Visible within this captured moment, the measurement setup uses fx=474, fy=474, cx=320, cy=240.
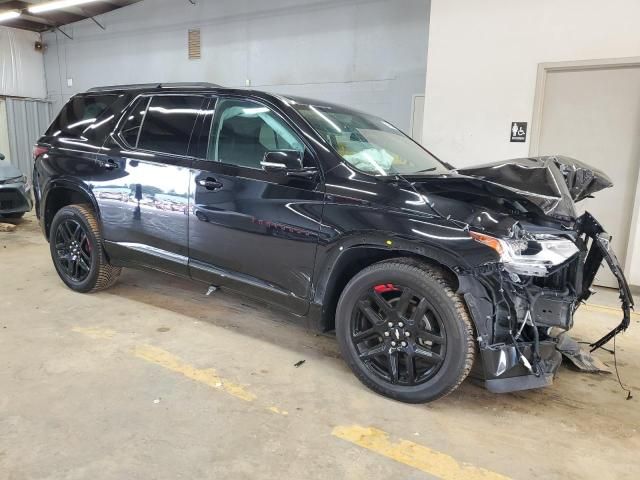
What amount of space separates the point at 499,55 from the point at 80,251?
4661mm

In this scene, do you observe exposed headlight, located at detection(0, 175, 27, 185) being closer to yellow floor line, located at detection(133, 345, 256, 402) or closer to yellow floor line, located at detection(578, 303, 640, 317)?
yellow floor line, located at detection(133, 345, 256, 402)

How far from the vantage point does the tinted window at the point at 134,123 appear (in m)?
3.63

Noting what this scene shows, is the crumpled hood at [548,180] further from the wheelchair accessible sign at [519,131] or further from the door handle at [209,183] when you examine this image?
the wheelchair accessible sign at [519,131]

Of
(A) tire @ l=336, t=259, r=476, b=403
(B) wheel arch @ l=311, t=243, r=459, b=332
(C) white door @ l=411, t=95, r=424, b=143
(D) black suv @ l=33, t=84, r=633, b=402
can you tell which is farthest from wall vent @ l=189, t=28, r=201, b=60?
(A) tire @ l=336, t=259, r=476, b=403

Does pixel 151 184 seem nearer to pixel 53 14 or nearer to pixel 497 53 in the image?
pixel 497 53

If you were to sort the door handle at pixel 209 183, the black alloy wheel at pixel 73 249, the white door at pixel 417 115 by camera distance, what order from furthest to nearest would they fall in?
1. the white door at pixel 417 115
2. the black alloy wheel at pixel 73 249
3. the door handle at pixel 209 183

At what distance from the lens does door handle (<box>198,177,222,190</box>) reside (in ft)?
10.2

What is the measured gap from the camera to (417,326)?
8.14 feet

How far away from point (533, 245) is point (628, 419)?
3.86 ft

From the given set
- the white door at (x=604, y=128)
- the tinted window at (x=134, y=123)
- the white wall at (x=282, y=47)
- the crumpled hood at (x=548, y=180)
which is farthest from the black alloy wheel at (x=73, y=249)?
the white wall at (x=282, y=47)

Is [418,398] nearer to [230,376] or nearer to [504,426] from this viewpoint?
[504,426]

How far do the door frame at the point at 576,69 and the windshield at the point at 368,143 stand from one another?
83.8 inches

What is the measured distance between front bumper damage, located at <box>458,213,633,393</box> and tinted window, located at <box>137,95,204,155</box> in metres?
2.16

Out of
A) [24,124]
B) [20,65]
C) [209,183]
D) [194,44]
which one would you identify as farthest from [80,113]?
[20,65]
